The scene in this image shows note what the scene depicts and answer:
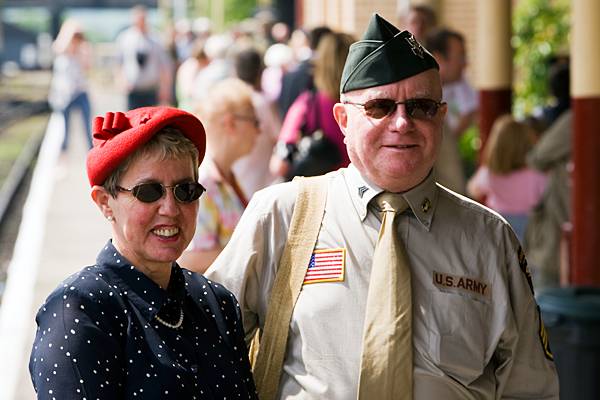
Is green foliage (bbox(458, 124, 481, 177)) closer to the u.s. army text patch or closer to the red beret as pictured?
the u.s. army text patch

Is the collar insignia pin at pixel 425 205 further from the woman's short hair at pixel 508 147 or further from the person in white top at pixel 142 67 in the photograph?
the person in white top at pixel 142 67

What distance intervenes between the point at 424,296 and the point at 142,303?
0.86 metres

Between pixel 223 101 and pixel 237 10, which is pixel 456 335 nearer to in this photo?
pixel 223 101

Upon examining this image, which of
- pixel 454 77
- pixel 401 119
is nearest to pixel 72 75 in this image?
pixel 454 77

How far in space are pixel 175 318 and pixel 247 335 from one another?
0.67m

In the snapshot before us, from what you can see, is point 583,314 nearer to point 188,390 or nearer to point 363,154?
point 363,154

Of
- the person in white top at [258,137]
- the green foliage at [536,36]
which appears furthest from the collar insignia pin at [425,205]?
the green foliage at [536,36]

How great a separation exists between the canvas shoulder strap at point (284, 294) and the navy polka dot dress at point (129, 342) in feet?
0.95

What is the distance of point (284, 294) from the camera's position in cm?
401

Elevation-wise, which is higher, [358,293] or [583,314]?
[358,293]

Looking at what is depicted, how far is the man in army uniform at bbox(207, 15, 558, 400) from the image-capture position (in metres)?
3.90

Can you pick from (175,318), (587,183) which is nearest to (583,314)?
(587,183)

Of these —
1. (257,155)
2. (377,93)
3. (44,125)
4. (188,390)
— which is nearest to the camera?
(188,390)

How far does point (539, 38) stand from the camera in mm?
21344
